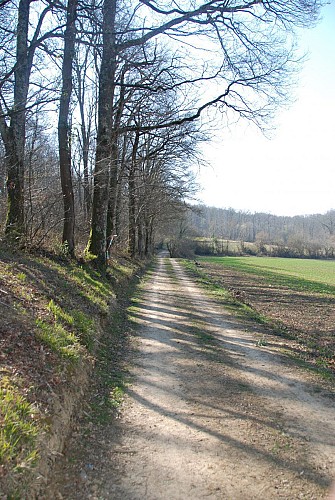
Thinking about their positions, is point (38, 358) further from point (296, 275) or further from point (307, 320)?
point (296, 275)

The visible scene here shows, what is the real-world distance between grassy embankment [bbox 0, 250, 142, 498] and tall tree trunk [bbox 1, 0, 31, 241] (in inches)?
64.8

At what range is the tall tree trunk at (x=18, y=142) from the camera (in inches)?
426

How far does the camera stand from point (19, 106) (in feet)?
25.9

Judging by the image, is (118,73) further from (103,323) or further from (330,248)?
(330,248)

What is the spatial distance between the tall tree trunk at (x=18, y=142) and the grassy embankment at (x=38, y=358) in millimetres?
1647

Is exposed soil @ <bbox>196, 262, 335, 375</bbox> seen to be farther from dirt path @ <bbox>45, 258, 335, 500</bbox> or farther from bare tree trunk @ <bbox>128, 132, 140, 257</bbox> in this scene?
bare tree trunk @ <bbox>128, 132, 140, 257</bbox>

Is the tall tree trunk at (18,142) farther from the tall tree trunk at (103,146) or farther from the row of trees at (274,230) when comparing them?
the row of trees at (274,230)

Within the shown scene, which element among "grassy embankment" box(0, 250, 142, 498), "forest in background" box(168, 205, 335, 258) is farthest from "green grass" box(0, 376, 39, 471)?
"forest in background" box(168, 205, 335, 258)

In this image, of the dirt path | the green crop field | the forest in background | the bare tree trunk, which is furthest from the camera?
the forest in background

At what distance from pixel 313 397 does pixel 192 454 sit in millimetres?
2670

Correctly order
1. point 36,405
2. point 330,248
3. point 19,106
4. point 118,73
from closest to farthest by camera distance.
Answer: point 36,405 → point 19,106 → point 118,73 → point 330,248

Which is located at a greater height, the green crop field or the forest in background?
the forest in background

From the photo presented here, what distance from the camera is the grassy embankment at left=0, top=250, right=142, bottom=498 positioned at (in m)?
3.38

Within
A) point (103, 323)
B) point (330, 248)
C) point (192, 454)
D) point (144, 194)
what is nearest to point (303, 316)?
point (103, 323)
